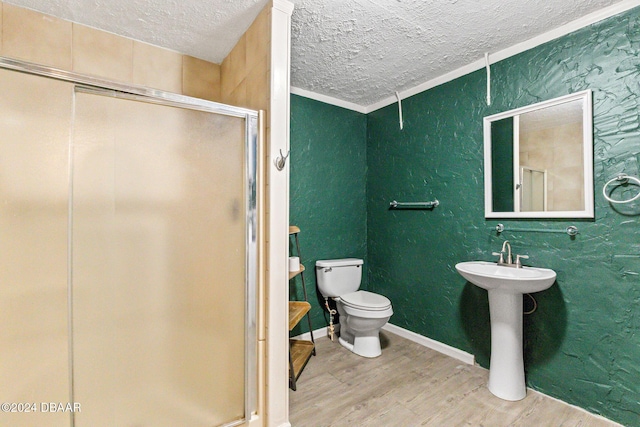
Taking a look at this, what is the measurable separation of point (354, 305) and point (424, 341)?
2.48ft

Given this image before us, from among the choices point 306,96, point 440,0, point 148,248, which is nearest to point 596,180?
point 440,0

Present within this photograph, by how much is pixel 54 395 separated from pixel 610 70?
9.69 feet

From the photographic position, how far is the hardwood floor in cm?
160

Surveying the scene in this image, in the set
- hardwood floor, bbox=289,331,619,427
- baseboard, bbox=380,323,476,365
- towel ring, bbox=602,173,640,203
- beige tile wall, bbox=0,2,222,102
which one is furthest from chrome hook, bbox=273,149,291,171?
baseboard, bbox=380,323,476,365

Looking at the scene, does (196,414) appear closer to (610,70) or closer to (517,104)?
(517,104)

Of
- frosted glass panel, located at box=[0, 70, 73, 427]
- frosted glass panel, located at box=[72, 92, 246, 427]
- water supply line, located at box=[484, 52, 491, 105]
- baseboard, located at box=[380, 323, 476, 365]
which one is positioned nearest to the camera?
frosted glass panel, located at box=[0, 70, 73, 427]

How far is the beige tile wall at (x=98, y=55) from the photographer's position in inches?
63.3

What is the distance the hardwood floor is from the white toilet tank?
21.5 inches

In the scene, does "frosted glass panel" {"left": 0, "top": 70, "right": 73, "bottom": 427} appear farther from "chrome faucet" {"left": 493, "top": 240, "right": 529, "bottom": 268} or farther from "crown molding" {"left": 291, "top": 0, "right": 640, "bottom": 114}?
"chrome faucet" {"left": 493, "top": 240, "right": 529, "bottom": 268}

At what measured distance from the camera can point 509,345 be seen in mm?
1767

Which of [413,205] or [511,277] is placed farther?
[413,205]

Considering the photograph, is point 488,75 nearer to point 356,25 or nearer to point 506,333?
point 356,25

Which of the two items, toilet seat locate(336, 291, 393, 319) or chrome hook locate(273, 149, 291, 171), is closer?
chrome hook locate(273, 149, 291, 171)

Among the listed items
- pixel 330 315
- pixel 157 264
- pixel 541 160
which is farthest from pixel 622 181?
pixel 157 264
